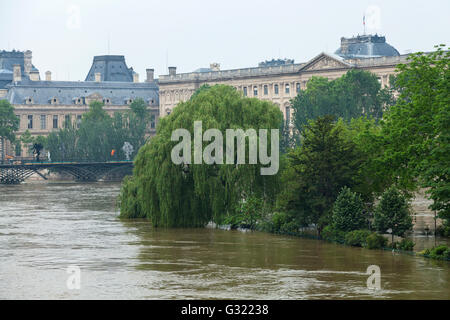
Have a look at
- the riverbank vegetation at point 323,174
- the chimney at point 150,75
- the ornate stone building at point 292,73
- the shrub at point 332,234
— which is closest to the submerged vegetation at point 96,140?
the ornate stone building at point 292,73

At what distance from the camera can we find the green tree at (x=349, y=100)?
10506 centimetres

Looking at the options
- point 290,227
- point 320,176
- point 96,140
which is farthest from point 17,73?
point 320,176

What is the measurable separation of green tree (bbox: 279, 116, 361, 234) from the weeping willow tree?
8.47 ft

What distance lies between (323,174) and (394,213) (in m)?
5.12

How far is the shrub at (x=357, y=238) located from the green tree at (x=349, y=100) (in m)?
52.5

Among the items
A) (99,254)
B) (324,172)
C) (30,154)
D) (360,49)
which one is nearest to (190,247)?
(99,254)

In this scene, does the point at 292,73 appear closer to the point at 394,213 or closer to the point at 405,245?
the point at 394,213

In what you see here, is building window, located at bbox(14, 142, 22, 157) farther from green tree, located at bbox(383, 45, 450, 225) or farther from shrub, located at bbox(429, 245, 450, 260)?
shrub, located at bbox(429, 245, 450, 260)

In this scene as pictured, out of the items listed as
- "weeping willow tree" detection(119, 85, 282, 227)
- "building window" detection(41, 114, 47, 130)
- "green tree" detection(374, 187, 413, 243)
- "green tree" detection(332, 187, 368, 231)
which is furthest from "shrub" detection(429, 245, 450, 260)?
"building window" detection(41, 114, 47, 130)

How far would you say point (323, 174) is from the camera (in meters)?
53.7

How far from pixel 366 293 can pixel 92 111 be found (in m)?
114

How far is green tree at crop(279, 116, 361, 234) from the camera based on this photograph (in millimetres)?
53594

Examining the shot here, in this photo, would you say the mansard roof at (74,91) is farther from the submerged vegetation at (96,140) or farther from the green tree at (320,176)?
the green tree at (320,176)

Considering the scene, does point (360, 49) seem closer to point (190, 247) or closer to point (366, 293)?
point (190, 247)
